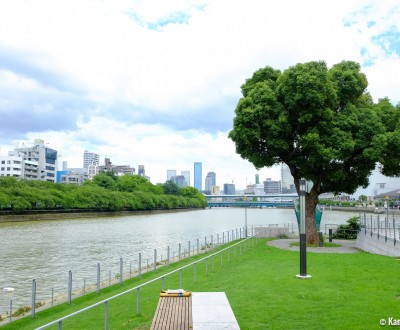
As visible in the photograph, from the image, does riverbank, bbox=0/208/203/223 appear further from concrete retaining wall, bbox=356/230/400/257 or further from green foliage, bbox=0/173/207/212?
concrete retaining wall, bbox=356/230/400/257

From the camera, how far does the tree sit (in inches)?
966

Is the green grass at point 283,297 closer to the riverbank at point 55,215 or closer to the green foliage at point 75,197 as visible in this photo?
the riverbank at point 55,215

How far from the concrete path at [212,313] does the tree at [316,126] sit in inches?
643

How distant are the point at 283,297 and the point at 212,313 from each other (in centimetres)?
352

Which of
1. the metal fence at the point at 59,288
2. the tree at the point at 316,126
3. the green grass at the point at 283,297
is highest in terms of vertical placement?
the tree at the point at 316,126

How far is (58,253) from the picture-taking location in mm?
31141

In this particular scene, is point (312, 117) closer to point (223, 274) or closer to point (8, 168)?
point (223, 274)

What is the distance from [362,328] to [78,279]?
598 inches

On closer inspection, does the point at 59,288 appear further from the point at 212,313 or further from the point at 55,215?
the point at 55,215

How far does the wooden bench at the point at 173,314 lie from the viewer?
7.73 metres

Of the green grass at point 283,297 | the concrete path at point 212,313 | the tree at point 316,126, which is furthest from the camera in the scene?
the tree at point 316,126

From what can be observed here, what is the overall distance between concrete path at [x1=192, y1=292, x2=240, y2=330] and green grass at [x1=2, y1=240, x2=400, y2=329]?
1.67 ft

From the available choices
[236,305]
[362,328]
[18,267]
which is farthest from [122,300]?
[18,267]

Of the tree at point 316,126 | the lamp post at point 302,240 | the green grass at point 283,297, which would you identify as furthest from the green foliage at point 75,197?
the lamp post at point 302,240
